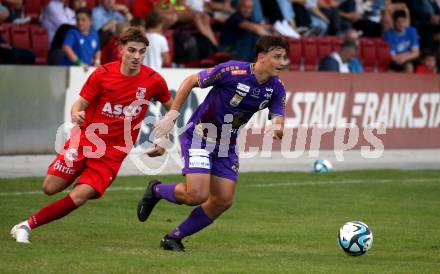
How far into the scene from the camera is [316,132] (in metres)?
20.9

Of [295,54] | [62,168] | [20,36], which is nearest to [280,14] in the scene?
[295,54]

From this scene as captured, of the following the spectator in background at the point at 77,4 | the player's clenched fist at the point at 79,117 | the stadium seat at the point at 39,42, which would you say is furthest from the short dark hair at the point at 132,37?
the spectator in background at the point at 77,4

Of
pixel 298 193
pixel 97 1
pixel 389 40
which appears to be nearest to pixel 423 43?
pixel 389 40

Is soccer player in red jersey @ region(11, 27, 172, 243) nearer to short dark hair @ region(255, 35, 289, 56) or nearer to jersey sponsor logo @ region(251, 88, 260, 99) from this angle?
jersey sponsor logo @ region(251, 88, 260, 99)

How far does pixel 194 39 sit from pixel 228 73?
423 inches

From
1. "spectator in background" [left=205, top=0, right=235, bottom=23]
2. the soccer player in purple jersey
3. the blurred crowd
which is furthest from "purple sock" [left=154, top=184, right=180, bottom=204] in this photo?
"spectator in background" [left=205, top=0, right=235, bottom=23]

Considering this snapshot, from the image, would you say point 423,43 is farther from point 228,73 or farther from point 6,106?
point 228,73

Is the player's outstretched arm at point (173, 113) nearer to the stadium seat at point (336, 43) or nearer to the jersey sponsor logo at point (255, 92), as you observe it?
the jersey sponsor logo at point (255, 92)

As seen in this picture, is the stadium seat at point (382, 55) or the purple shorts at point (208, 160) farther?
the stadium seat at point (382, 55)

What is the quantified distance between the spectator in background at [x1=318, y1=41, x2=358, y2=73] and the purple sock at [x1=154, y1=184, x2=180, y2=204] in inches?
466

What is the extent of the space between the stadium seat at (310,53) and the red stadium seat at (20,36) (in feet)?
20.6

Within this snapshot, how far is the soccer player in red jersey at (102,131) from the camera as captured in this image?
9914mm

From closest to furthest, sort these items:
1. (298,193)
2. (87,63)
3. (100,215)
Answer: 1. (100,215)
2. (298,193)
3. (87,63)

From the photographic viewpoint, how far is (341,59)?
2223cm
